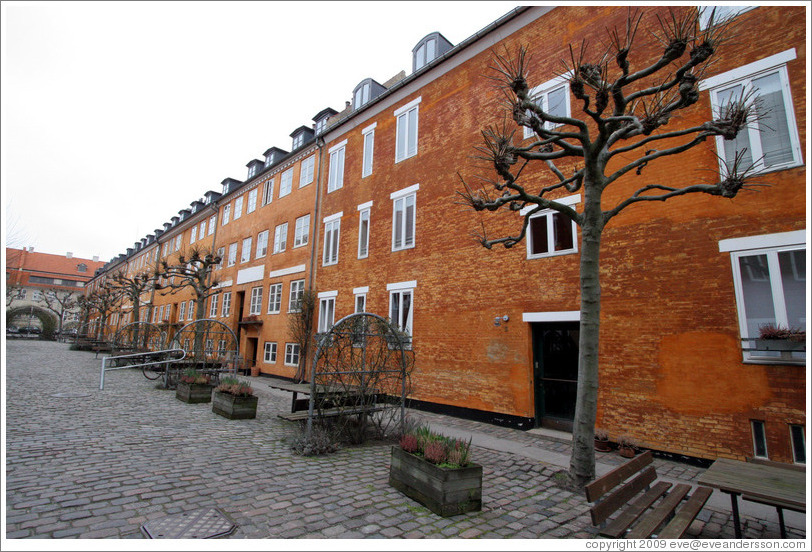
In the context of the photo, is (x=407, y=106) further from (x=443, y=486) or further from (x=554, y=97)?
(x=443, y=486)

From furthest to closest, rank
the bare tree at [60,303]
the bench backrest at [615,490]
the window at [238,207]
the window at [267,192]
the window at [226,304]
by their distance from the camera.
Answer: the bare tree at [60,303] < the window at [238,207] < the window at [226,304] < the window at [267,192] < the bench backrest at [615,490]

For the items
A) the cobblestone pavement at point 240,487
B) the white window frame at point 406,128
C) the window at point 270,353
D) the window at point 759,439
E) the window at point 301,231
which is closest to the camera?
the cobblestone pavement at point 240,487

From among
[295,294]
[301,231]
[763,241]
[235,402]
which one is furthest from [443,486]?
[301,231]

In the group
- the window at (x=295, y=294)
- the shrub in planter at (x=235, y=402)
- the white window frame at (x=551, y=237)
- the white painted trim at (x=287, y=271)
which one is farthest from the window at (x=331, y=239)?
the white window frame at (x=551, y=237)

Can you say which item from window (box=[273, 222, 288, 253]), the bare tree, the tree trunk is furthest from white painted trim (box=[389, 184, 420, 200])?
the bare tree

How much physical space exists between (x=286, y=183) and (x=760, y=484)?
2267 cm

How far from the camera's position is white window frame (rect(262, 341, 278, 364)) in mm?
20578

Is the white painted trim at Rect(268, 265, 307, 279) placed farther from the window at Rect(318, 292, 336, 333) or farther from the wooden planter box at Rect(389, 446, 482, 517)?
the wooden planter box at Rect(389, 446, 482, 517)

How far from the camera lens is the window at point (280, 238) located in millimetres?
21531

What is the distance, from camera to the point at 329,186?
61.8ft

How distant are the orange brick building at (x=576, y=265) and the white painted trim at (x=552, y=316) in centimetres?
6

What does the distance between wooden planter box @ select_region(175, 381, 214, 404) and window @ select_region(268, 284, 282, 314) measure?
8838 mm

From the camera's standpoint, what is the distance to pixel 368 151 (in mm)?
16922

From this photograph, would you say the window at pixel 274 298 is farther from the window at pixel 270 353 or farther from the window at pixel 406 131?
the window at pixel 406 131
